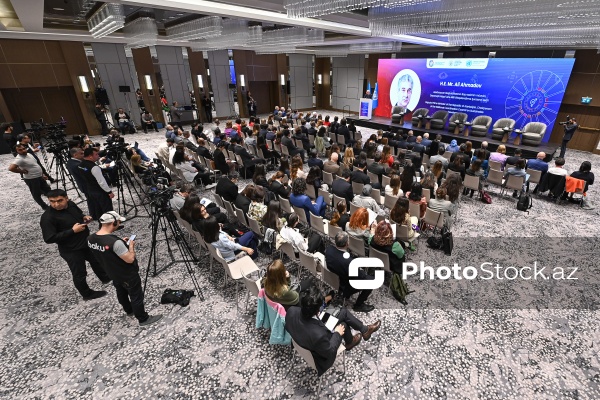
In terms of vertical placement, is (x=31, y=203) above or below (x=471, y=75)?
below

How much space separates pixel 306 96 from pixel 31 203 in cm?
1912

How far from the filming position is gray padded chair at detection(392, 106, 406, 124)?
1551 cm

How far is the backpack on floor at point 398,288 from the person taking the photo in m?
4.17

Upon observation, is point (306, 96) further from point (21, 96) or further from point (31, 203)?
point (31, 203)

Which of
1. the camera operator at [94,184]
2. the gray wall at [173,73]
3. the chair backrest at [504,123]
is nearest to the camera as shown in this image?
the camera operator at [94,184]

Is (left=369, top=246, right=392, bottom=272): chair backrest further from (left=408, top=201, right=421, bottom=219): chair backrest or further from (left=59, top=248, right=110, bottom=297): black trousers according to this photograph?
(left=59, top=248, right=110, bottom=297): black trousers

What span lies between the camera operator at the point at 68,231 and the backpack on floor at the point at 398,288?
4.38 m

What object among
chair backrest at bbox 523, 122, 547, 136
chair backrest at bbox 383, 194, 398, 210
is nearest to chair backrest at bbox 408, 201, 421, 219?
chair backrest at bbox 383, 194, 398, 210

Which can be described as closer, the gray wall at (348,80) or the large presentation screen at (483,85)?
the large presentation screen at (483,85)

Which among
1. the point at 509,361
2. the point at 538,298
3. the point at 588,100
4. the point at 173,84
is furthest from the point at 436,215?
the point at 173,84

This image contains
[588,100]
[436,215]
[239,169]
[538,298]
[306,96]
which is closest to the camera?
[538,298]

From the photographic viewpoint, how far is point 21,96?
1374 cm

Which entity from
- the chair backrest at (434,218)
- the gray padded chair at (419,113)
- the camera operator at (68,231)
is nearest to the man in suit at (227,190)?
the camera operator at (68,231)

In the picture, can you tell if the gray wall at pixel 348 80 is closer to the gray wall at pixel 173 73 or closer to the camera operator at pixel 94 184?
the gray wall at pixel 173 73
